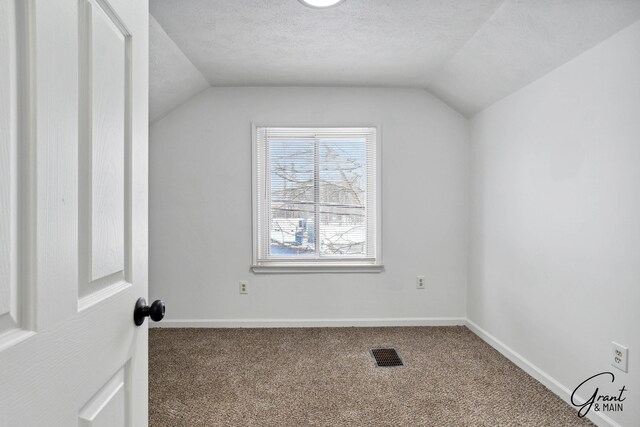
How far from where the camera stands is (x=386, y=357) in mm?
2729

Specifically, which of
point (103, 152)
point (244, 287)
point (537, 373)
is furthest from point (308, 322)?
point (103, 152)

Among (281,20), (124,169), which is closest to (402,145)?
(281,20)

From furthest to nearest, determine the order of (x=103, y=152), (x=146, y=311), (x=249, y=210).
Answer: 1. (x=249, y=210)
2. (x=146, y=311)
3. (x=103, y=152)

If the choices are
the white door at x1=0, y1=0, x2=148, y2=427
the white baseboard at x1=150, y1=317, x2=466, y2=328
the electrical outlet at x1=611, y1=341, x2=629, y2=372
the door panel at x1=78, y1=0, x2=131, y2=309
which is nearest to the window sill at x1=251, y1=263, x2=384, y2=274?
the white baseboard at x1=150, y1=317, x2=466, y2=328

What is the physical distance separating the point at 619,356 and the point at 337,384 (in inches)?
59.3

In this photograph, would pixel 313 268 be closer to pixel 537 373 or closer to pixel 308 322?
pixel 308 322

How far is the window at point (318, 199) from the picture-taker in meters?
3.42

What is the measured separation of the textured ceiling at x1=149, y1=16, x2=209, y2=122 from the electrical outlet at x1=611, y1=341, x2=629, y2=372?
308cm

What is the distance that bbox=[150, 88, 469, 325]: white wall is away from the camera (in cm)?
338

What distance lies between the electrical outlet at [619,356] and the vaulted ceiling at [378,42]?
5.09 feet

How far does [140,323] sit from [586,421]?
7.45ft

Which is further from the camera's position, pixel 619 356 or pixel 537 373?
pixel 537 373

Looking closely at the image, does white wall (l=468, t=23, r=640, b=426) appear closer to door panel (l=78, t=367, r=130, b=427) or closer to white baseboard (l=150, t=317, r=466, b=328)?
white baseboard (l=150, t=317, r=466, b=328)

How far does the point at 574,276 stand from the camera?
2074 mm
